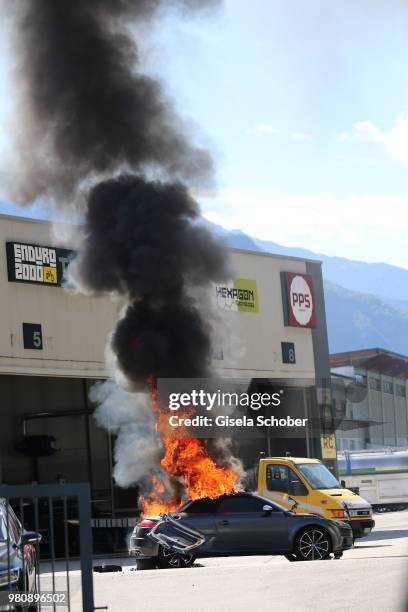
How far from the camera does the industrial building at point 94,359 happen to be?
2702 centimetres

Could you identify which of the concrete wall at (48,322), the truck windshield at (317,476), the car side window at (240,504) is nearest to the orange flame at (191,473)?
the truck windshield at (317,476)

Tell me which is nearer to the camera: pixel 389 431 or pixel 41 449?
pixel 41 449

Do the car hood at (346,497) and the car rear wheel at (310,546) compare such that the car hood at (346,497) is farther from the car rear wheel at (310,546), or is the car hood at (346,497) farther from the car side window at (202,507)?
the car side window at (202,507)

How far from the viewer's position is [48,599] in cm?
869

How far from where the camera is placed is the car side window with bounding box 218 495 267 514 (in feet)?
54.7

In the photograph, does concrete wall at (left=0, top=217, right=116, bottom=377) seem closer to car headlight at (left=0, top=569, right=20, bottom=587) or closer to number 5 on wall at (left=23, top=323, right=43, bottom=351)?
number 5 on wall at (left=23, top=323, right=43, bottom=351)

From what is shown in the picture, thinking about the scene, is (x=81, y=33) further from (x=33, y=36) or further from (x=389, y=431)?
(x=389, y=431)

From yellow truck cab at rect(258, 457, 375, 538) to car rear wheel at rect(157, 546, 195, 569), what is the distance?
14.4ft

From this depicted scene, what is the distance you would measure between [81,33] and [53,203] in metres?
4.16

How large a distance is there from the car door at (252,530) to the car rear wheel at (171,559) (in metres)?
0.61

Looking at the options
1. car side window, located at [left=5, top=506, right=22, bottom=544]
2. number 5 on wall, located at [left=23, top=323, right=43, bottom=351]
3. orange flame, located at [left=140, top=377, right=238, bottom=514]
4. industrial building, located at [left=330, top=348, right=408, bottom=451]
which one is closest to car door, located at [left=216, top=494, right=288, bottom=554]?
orange flame, located at [left=140, top=377, right=238, bottom=514]

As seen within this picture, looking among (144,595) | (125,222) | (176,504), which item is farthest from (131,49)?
(144,595)

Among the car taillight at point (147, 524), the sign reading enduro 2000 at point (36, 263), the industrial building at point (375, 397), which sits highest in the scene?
the sign reading enduro 2000 at point (36, 263)

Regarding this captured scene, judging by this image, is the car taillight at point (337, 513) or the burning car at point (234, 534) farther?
the car taillight at point (337, 513)
